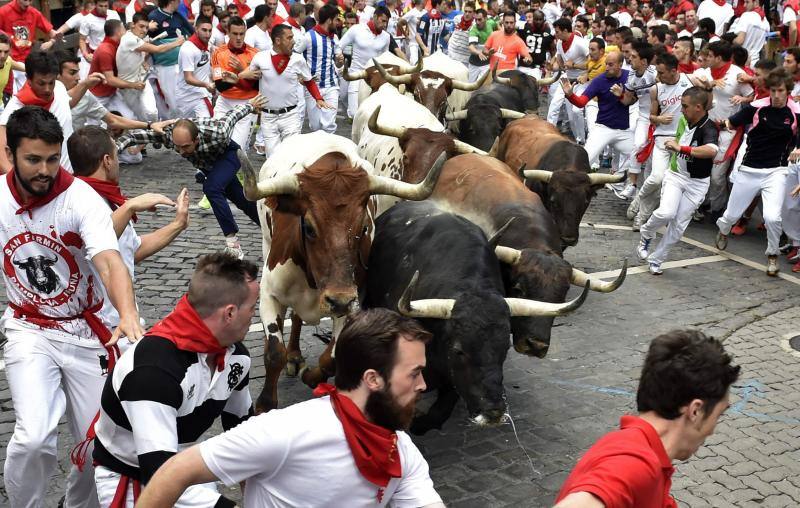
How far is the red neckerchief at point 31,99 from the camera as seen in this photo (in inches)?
336

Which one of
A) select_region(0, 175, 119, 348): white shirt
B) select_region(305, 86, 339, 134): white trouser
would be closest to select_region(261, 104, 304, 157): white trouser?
select_region(305, 86, 339, 134): white trouser

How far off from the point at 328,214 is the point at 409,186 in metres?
0.86

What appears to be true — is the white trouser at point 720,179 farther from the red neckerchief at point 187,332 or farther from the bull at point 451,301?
the red neckerchief at point 187,332

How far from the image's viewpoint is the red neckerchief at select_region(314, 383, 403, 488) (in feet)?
10.8

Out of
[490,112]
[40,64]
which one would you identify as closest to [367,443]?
[40,64]

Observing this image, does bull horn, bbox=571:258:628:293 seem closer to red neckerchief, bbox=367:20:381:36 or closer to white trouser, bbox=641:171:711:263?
white trouser, bbox=641:171:711:263

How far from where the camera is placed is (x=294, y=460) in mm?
3277

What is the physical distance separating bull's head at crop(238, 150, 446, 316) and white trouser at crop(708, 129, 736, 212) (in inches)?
297

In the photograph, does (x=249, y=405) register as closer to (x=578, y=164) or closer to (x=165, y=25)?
(x=578, y=164)

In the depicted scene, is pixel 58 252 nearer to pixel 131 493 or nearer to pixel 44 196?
pixel 44 196

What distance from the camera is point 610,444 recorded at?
3109 mm

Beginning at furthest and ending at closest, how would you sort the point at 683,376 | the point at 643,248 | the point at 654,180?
the point at 654,180, the point at 643,248, the point at 683,376

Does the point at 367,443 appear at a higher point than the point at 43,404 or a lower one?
higher

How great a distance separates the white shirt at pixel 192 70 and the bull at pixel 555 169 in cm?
563
